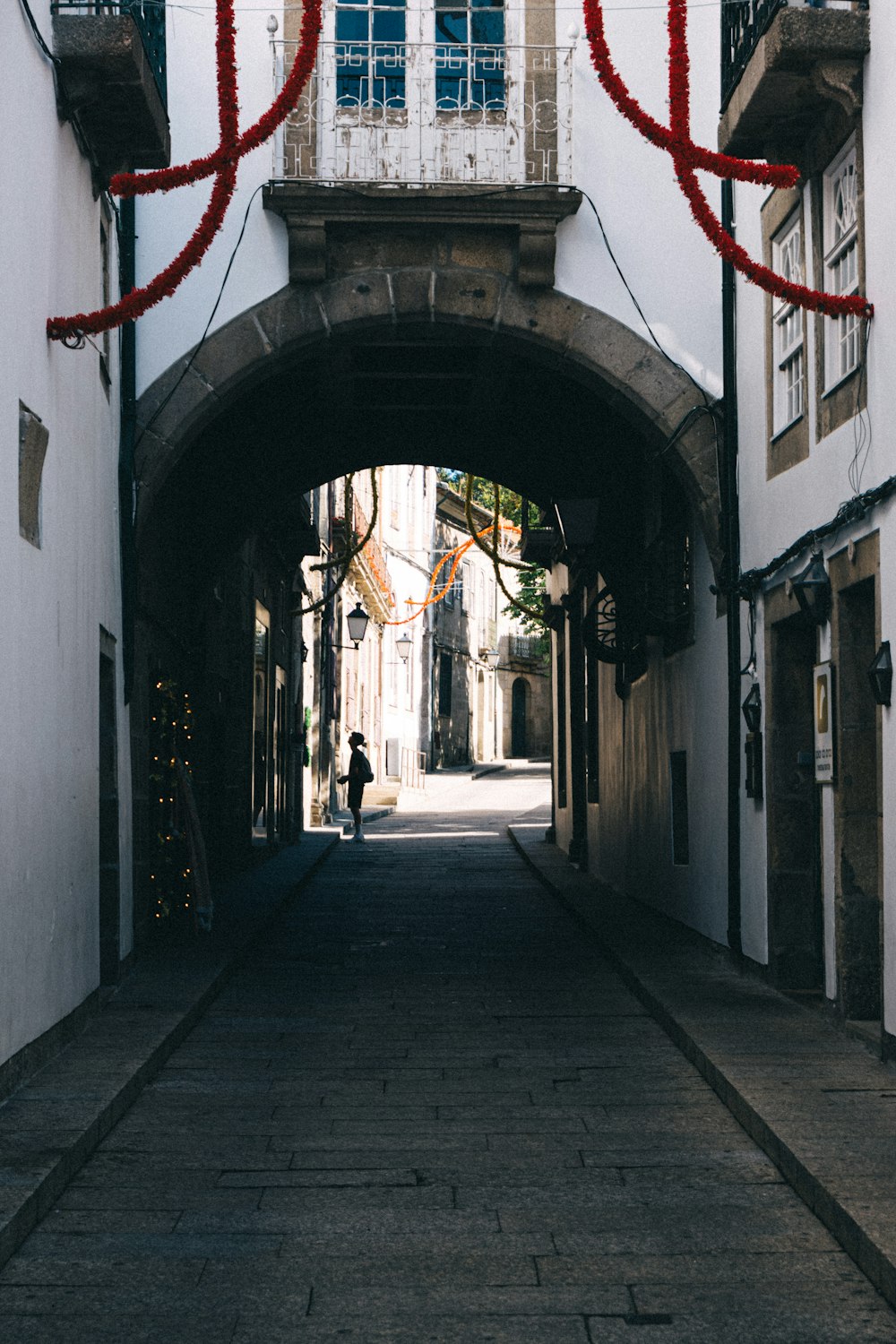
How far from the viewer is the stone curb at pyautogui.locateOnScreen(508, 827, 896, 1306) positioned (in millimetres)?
5598

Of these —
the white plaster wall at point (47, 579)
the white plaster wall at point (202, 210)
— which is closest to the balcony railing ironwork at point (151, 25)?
the white plaster wall at point (47, 579)

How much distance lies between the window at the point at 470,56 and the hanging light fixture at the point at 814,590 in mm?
4616

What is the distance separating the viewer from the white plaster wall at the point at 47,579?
7.61m

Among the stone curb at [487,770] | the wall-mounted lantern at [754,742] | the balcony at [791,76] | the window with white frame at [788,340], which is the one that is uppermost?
the balcony at [791,76]

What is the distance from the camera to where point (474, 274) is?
12.7 m

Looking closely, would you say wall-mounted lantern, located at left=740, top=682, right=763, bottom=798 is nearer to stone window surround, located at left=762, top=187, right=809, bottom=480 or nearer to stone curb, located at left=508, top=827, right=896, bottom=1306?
stone curb, located at left=508, top=827, right=896, bottom=1306

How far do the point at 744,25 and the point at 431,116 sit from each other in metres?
2.66

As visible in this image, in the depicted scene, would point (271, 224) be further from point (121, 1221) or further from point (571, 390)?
point (121, 1221)

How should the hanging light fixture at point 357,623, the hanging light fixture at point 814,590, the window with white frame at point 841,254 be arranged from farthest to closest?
the hanging light fixture at point 357,623 → the hanging light fixture at point 814,590 → the window with white frame at point 841,254

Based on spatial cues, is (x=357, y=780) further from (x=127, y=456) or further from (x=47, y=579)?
(x=47, y=579)

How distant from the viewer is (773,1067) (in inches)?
321

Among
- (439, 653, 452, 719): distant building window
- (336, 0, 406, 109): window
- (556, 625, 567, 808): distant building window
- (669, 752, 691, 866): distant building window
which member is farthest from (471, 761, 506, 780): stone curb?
(336, 0, 406, 109): window

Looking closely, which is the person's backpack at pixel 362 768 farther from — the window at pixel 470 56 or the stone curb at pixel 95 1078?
the window at pixel 470 56

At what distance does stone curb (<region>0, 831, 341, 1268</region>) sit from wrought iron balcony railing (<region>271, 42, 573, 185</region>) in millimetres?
5706
